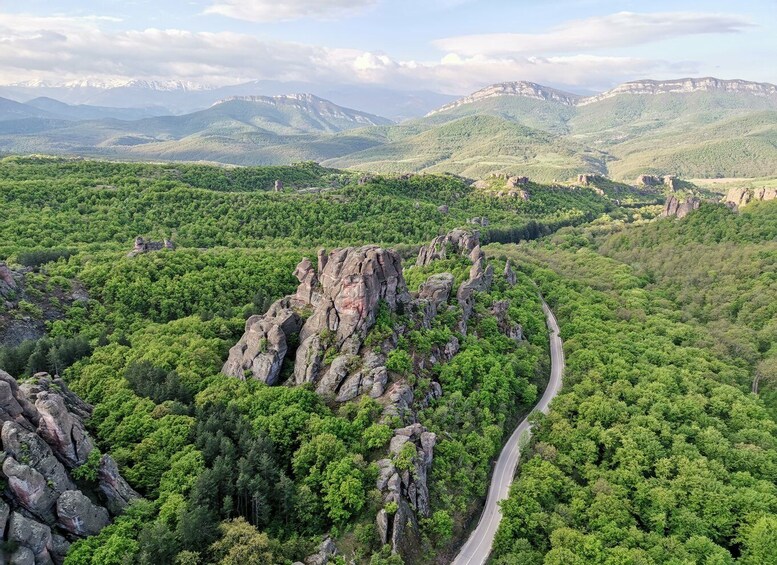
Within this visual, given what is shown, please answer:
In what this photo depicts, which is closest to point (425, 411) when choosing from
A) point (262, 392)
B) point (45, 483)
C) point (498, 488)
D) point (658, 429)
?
point (498, 488)

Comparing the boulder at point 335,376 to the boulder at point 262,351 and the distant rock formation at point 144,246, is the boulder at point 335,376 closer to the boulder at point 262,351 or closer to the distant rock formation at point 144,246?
the boulder at point 262,351

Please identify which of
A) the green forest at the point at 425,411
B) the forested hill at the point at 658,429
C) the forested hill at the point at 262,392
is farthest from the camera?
the forested hill at the point at 658,429

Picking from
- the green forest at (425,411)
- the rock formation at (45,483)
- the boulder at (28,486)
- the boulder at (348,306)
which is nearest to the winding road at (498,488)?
the green forest at (425,411)

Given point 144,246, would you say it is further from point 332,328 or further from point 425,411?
point 425,411

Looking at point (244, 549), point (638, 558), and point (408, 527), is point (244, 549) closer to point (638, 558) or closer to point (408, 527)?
point (408, 527)

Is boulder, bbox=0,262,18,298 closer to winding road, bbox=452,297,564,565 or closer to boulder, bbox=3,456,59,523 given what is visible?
boulder, bbox=3,456,59,523

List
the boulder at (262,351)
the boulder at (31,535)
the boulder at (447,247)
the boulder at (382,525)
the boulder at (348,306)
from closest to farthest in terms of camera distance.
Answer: the boulder at (31,535) < the boulder at (382,525) < the boulder at (262,351) < the boulder at (348,306) < the boulder at (447,247)

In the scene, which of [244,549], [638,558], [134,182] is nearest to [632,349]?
[638,558]
